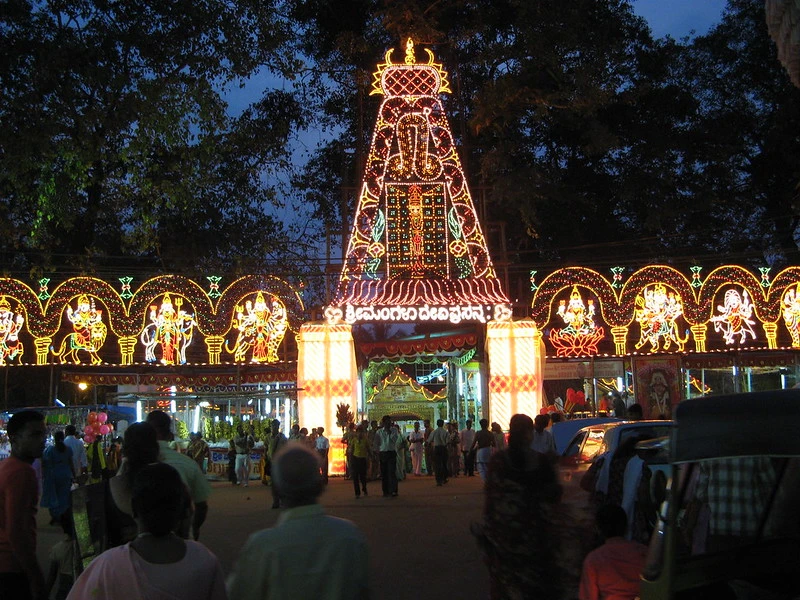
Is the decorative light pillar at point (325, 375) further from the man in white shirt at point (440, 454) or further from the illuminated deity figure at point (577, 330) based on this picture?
the illuminated deity figure at point (577, 330)

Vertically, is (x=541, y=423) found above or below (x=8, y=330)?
below

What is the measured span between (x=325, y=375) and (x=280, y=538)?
20449 mm

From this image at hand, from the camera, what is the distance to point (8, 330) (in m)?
24.7

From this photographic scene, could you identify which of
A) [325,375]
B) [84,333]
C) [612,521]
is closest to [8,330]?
[84,333]

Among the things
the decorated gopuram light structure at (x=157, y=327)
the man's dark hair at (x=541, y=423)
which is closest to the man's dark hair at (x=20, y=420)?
the man's dark hair at (x=541, y=423)

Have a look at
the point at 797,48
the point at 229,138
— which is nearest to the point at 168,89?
the point at 229,138

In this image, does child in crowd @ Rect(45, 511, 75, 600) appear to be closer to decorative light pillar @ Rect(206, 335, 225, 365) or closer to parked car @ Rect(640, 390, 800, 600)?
parked car @ Rect(640, 390, 800, 600)

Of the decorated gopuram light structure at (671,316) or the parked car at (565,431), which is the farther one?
the decorated gopuram light structure at (671,316)

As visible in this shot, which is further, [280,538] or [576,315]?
[576,315]

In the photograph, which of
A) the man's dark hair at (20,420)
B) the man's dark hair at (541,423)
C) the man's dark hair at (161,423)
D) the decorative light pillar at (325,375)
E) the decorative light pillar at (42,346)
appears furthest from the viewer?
the decorative light pillar at (42,346)

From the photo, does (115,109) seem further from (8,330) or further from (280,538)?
(280,538)

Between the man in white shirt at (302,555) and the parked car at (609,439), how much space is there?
10.4 feet

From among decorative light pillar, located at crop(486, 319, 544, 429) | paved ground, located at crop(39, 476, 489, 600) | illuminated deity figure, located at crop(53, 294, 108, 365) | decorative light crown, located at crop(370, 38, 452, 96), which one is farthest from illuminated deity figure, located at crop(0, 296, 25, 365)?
decorative light pillar, located at crop(486, 319, 544, 429)

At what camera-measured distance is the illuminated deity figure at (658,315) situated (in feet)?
87.7
